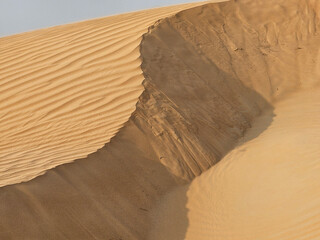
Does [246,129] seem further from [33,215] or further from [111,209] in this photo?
[33,215]

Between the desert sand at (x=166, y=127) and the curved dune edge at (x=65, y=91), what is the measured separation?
0.02m

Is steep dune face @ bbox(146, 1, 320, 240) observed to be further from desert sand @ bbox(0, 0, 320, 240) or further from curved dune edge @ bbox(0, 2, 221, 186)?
curved dune edge @ bbox(0, 2, 221, 186)

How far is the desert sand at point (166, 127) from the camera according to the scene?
4.25 metres

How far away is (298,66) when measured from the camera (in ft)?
26.3

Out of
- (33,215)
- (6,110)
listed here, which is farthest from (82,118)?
(33,215)

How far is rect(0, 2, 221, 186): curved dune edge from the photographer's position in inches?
195

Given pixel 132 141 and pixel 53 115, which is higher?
pixel 53 115

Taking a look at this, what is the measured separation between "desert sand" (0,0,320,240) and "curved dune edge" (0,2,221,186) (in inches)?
0.9

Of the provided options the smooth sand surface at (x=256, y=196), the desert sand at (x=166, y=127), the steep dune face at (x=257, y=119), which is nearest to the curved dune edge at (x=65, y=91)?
the desert sand at (x=166, y=127)

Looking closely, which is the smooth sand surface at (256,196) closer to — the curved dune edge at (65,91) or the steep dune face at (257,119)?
the steep dune face at (257,119)

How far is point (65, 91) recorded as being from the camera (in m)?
6.03

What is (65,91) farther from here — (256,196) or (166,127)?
(256,196)

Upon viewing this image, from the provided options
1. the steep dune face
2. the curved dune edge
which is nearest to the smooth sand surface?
the steep dune face

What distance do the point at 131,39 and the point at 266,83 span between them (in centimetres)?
241
